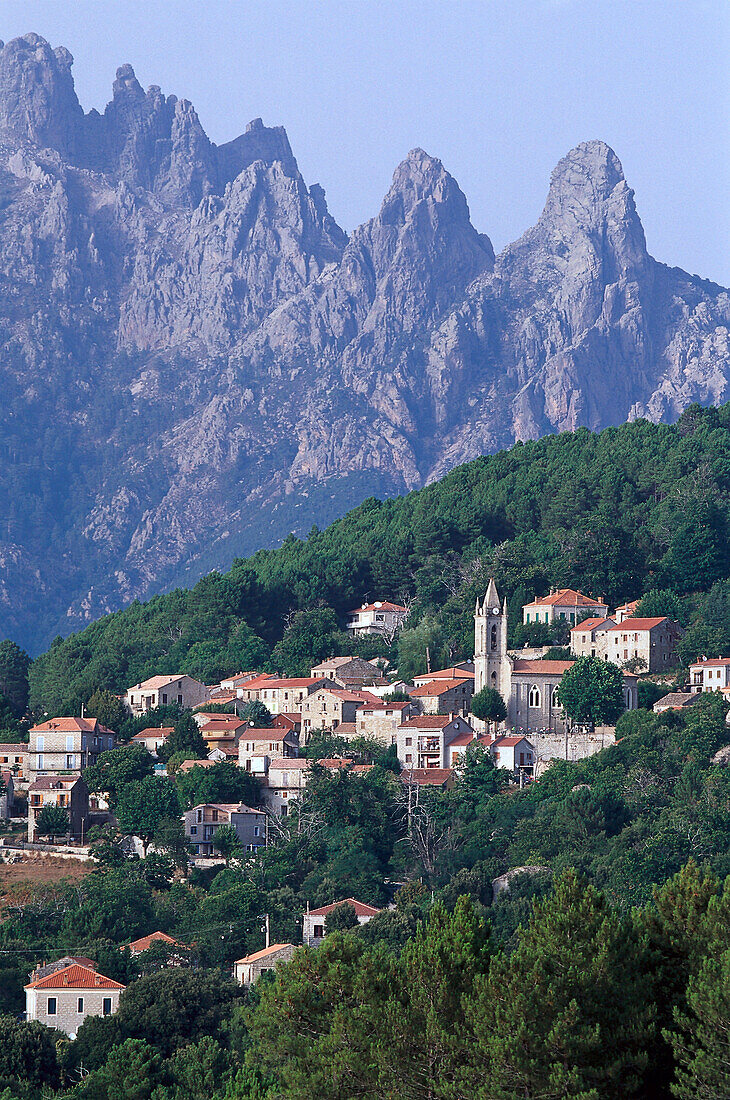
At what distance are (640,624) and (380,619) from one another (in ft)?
67.9

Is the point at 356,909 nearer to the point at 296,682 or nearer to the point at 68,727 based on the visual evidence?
the point at 68,727

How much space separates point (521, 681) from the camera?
88.8m

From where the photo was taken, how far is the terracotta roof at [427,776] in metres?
83.0

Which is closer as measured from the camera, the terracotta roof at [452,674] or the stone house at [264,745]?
the stone house at [264,745]

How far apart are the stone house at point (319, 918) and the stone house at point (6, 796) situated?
1837 centimetres

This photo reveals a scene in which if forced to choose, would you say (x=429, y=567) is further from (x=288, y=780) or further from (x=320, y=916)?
(x=320, y=916)

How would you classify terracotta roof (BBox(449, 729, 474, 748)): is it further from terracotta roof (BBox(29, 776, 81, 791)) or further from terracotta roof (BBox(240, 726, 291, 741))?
terracotta roof (BBox(29, 776, 81, 791))

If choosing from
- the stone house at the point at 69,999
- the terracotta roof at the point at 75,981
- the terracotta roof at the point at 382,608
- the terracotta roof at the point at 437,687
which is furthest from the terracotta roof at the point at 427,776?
the terracotta roof at the point at 382,608

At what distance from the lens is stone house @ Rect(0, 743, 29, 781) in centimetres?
9006

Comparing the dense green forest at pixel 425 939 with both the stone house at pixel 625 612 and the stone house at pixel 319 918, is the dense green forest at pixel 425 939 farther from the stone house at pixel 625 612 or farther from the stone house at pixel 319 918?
the stone house at pixel 625 612

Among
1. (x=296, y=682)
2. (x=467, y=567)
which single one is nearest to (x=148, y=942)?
(x=296, y=682)

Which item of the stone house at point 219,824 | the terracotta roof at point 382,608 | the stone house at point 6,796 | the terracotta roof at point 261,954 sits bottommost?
the terracotta roof at point 261,954

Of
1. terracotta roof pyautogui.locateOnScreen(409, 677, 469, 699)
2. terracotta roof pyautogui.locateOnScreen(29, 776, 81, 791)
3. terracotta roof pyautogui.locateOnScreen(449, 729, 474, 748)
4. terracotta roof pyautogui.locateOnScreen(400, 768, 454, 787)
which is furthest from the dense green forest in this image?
terracotta roof pyautogui.locateOnScreen(409, 677, 469, 699)

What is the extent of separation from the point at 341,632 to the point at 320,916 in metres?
38.8
